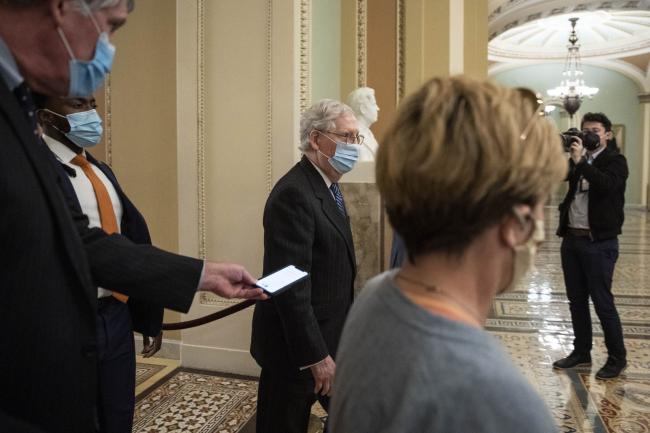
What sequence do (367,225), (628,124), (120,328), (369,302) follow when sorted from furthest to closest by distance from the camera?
(628,124)
(367,225)
(120,328)
(369,302)

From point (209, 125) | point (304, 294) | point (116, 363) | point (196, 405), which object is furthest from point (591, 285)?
point (116, 363)

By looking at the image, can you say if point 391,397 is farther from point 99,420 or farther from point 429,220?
point 99,420

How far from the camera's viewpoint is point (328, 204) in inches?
86.4

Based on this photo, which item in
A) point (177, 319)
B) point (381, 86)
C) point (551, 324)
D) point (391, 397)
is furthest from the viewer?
point (381, 86)

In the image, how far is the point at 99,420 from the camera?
179cm

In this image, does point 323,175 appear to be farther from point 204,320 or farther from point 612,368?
point 612,368

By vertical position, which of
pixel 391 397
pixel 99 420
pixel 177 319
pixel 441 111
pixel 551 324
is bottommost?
pixel 551 324

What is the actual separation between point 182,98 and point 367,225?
1537 millimetres

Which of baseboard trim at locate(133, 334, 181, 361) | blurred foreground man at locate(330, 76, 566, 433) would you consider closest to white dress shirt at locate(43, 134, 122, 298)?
blurred foreground man at locate(330, 76, 566, 433)

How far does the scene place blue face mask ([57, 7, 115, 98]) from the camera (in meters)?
1.13

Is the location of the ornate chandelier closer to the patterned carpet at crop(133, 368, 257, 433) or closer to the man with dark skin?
the patterned carpet at crop(133, 368, 257, 433)

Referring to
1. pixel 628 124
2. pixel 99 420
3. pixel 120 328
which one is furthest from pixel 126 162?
pixel 628 124

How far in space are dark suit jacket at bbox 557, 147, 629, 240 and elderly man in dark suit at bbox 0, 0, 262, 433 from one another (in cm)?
329

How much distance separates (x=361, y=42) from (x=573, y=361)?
3.39m
